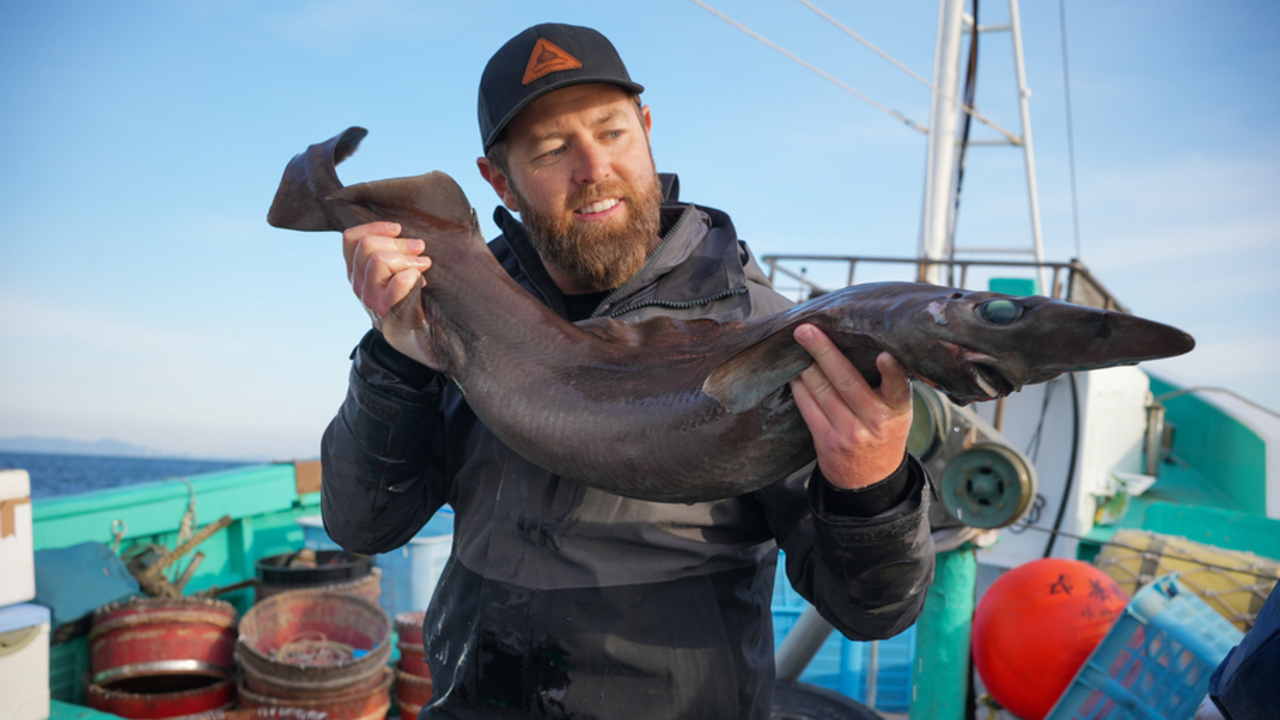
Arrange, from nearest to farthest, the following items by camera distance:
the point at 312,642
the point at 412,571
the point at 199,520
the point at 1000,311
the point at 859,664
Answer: the point at 1000,311, the point at 312,642, the point at 859,664, the point at 412,571, the point at 199,520

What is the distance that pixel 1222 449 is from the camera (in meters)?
9.69

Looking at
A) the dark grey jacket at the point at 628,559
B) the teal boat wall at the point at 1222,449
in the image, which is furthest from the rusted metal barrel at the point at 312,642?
the teal boat wall at the point at 1222,449

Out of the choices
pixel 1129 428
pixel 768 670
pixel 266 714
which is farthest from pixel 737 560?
pixel 1129 428

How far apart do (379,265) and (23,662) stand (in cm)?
299

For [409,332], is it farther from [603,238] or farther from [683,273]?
[683,273]

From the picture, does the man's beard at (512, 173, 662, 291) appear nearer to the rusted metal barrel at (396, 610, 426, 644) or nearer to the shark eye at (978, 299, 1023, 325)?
the shark eye at (978, 299, 1023, 325)

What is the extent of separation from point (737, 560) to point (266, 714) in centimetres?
324

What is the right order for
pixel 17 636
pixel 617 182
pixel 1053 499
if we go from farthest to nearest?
pixel 1053 499 → pixel 17 636 → pixel 617 182

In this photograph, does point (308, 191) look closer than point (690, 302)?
No

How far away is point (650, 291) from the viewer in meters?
2.03

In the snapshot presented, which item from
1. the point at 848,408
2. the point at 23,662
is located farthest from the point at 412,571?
the point at 848,408

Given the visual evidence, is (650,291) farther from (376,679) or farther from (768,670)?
(376,679)

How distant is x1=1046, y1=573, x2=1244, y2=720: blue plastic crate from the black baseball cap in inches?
121

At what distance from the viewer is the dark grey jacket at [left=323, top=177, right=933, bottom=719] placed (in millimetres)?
1694
